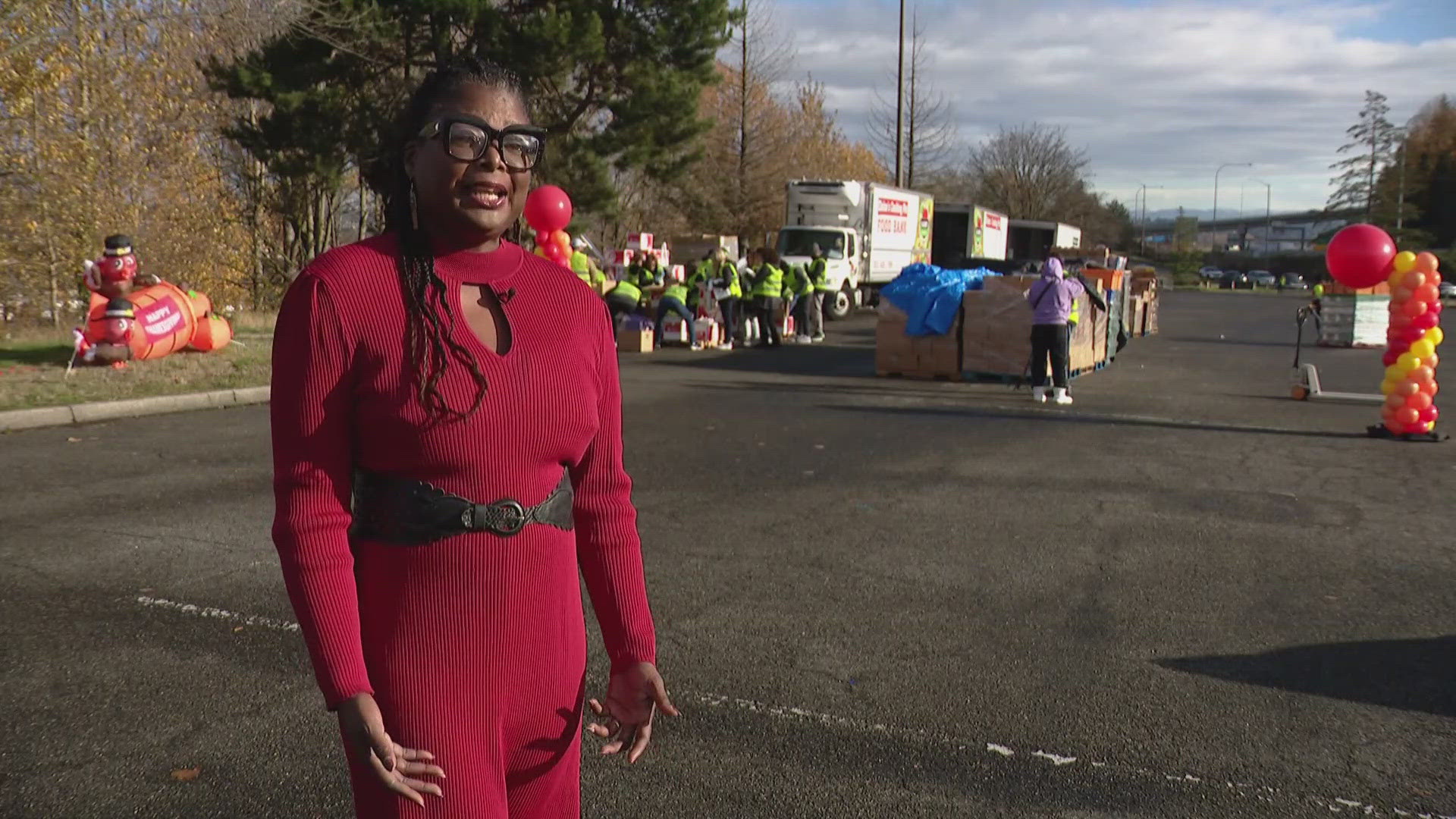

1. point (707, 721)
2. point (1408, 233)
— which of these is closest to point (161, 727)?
point (707, 721)

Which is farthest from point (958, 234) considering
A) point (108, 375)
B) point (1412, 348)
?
point (108, 375)

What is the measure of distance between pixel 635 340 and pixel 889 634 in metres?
Answer: 15.8

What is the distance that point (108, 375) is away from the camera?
43.5ft

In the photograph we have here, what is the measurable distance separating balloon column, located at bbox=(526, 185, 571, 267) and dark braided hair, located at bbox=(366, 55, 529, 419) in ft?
48.1

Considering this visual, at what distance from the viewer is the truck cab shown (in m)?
30.8

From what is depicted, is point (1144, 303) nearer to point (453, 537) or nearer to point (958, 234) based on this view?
point (958, 234)

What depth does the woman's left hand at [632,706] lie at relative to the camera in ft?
6.96

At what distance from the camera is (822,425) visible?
11.8 metres

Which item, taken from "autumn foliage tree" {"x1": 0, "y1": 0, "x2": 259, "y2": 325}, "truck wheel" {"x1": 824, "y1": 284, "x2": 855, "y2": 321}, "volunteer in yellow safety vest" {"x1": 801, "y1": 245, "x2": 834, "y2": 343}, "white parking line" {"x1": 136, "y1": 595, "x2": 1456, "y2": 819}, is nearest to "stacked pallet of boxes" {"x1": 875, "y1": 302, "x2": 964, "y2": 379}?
"volunteer in yellow safety vest" {"x1": 801, "y1": 245, "x2": 834, "y2": 343}

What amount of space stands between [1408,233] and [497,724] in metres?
90.3

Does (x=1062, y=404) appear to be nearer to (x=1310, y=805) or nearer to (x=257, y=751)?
(x=1310, y=805)

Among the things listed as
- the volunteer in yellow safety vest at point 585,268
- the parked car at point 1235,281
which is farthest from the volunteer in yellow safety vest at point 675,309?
the parked car at point 1235,281

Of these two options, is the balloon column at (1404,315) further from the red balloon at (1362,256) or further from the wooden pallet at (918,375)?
the wooden pallet at (918,375)

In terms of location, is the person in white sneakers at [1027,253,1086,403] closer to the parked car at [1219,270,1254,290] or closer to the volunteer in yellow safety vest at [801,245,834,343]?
the volunteer in yellow safety vest at [801,245,834,343]
